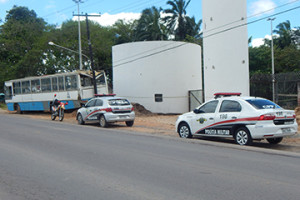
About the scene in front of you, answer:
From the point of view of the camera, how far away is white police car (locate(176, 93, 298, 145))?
9.73 m

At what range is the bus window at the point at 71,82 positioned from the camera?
25.1 metres

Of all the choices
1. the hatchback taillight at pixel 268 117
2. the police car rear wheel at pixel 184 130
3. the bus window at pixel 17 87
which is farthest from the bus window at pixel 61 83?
the hatchback taillight at pixel 268 117

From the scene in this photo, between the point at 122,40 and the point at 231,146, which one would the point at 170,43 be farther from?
the point at 122,40

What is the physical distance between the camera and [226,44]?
19.9 m

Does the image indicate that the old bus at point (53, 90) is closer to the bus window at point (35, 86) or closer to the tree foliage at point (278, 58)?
the bus window at point (35, 86)

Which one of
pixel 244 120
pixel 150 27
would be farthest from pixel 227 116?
pixel 150 27

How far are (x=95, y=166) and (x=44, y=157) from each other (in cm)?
184

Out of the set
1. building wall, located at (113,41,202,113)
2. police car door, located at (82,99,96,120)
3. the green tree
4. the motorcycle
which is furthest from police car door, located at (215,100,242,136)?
the green tree

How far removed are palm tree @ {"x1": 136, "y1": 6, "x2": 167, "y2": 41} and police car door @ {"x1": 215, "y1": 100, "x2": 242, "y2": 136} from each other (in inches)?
1748

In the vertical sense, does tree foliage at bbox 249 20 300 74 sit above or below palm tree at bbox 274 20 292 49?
below

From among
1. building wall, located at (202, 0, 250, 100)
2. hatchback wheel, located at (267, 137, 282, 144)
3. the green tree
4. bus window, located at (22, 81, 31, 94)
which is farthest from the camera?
the green tree

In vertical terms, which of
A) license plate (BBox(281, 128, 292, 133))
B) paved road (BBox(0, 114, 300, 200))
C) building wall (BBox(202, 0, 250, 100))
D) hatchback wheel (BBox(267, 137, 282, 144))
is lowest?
hatchback wheel (BBox(267, 137, 282, 144))

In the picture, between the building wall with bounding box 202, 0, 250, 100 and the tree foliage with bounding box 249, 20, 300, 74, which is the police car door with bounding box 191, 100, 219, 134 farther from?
the tree foliage with bounding box 249, 20, 300, 74

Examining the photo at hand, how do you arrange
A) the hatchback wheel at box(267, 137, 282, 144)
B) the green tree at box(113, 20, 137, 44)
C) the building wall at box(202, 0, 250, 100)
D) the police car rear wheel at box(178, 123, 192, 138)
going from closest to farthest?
the hatchback wheel at box(267, 137, 282, 144)
the police car rear wheel at box(178, 123, 192, 138)
the building wall at box(202, 0, 250, 100)
the green tree at box(113, 20, 137, 44)
